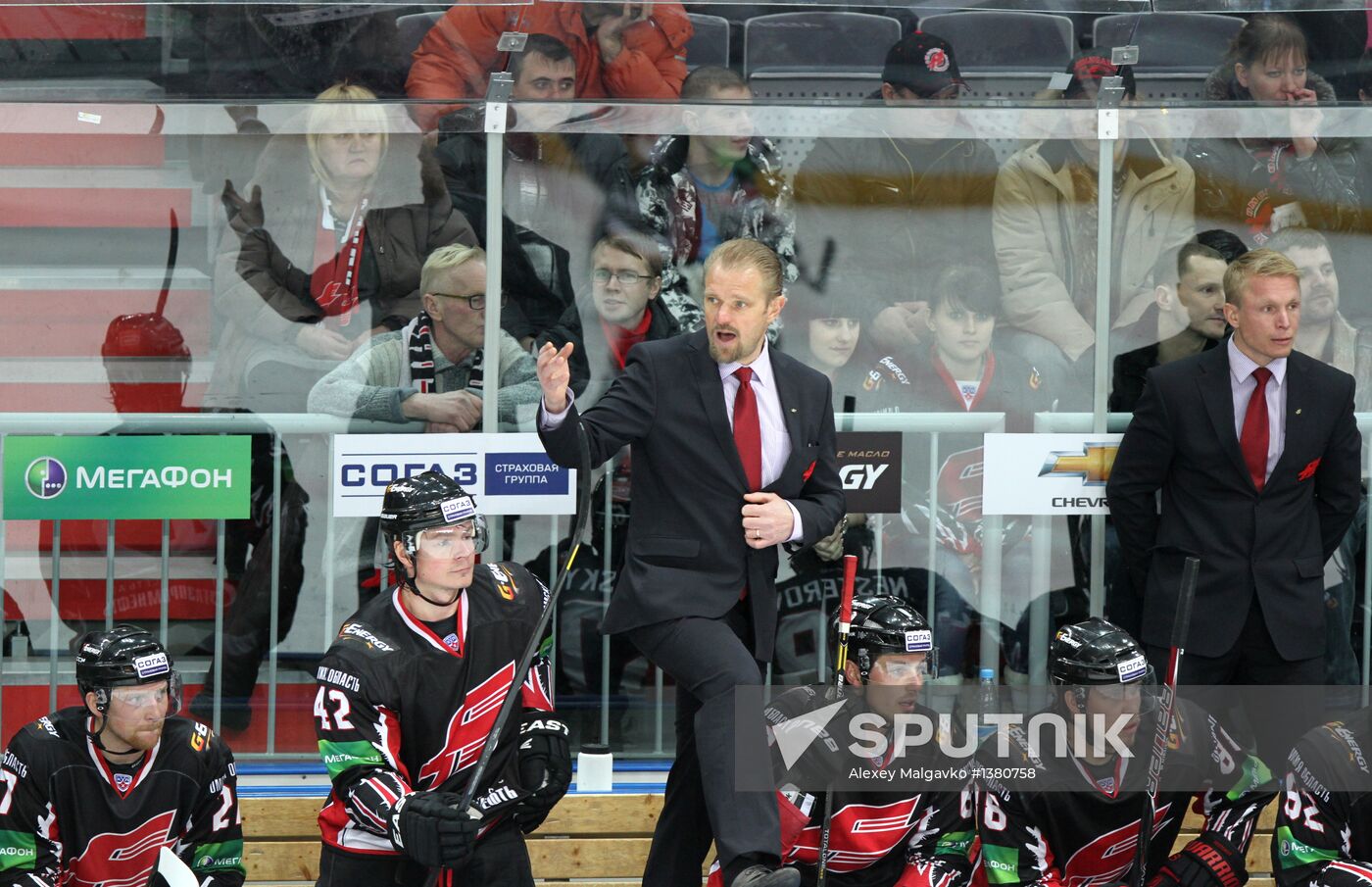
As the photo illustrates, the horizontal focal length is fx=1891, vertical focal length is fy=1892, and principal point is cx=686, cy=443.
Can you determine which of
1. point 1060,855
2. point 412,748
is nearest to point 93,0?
point 412,748

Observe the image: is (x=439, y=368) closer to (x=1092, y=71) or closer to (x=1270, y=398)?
(x=1092, y=71)

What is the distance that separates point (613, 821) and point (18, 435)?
2015 millimetres

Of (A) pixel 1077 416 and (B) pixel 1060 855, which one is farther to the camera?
(A) pixel 1077 416

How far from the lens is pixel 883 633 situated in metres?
4.70

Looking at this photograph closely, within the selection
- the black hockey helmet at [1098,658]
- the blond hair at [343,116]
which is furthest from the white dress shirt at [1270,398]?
the blond hair at [343,116]

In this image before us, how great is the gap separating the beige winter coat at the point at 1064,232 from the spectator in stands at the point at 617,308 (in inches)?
42.3

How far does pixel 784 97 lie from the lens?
18.6 ft

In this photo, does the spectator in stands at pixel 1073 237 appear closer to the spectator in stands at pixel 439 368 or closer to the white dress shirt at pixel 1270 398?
the white dress shirt at pixel 1270 398

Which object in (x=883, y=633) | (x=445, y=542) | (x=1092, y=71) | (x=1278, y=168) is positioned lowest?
(x=883, y=633)

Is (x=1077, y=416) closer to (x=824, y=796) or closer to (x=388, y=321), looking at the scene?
(x=824, y=796)

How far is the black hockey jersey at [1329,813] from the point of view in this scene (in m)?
4.43

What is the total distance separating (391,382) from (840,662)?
172cm

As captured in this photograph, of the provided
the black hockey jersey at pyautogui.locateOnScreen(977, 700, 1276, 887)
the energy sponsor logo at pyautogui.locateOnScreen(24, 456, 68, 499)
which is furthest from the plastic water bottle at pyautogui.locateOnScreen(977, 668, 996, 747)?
the energy sponsor logo at pyautogui.locateOnScreen(24, 456, 68, 499)

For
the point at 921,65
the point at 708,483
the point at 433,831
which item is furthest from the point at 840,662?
the point at 921,65
